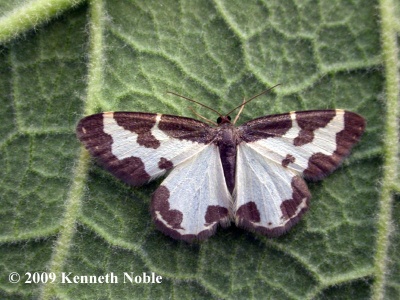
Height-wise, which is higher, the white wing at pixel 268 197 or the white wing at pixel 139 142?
the white wing at pixel 139 142

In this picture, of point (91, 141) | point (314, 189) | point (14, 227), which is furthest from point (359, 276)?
point (14, 227)

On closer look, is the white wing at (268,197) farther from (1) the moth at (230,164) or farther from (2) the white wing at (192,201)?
(2) the white wing at (192,201)

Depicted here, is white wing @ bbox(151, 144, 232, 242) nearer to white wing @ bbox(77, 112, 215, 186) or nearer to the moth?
the moth

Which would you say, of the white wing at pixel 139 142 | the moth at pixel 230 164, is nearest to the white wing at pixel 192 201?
Answer: the moth at pixel 230 164

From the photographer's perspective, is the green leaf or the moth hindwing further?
the green leaf

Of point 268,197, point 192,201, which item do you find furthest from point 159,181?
point 268,197

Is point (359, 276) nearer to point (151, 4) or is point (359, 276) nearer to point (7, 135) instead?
point (151, 4)

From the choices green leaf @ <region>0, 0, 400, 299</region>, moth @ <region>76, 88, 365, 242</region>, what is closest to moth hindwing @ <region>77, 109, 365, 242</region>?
moth @ <region>76, 88, 365, 242</region>

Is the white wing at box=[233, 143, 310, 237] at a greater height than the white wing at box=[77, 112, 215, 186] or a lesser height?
lesser
